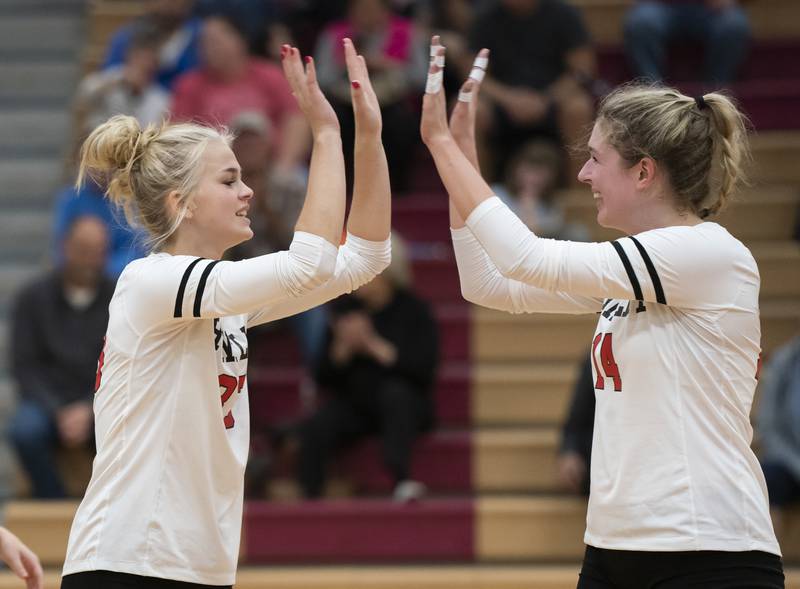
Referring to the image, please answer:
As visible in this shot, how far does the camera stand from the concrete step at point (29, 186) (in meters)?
7.08

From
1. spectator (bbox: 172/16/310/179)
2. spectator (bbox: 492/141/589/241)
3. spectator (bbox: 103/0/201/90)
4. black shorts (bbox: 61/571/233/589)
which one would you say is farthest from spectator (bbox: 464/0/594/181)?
black shorts (bbox: 61/571/233/589)

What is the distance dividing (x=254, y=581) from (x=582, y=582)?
254cm

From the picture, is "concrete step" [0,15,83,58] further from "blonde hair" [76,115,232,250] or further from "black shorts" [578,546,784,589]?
"black shorts" [578,546,784,589]

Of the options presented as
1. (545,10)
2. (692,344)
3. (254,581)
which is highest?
(545,10)

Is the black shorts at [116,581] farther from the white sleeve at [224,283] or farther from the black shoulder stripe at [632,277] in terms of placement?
the black shoulder stripe at [632,277]

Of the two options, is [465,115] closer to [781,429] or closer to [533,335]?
[781,429]

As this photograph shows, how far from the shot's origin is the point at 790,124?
22.4ft

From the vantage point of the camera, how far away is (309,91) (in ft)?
8.60

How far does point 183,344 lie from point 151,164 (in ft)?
1.29

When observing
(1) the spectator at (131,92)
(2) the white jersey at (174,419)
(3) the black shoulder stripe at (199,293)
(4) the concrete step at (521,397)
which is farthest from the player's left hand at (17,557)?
(1) the spectator at (131,92)

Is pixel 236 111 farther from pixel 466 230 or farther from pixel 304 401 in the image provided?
pixel 466 230

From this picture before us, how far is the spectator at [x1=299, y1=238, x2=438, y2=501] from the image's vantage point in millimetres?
5223

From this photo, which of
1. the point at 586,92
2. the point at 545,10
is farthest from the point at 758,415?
the point at 545,10

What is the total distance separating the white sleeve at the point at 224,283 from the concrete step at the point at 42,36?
555 cm
